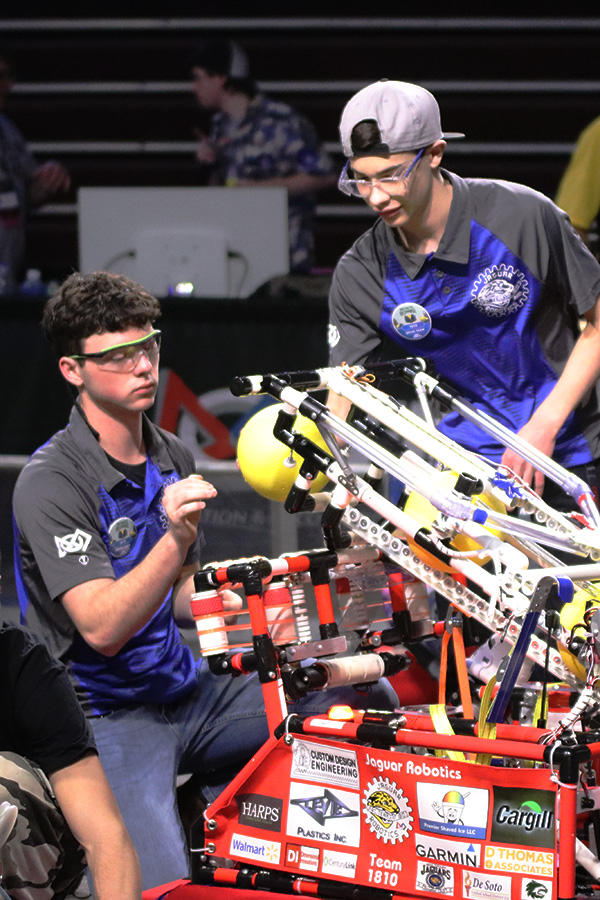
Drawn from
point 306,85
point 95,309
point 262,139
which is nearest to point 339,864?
point 95,309

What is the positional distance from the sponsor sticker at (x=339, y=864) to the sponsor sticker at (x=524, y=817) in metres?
0.32

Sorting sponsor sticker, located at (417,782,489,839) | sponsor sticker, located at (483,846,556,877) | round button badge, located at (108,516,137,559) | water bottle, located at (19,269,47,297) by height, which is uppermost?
round button badge, located at (108,516,137,559)

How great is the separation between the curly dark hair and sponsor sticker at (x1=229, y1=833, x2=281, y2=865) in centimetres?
130

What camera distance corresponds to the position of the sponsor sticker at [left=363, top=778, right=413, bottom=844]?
99.8 inches

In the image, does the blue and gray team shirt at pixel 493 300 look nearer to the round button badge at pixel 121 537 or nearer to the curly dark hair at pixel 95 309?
the curly dark hair at pixel 95 309

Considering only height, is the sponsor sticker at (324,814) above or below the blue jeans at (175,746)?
above

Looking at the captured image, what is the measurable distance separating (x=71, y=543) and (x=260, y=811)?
783 millimetres

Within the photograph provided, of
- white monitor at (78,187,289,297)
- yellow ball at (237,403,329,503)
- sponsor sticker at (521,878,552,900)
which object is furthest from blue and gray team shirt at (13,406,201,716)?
white monitor at (78,187,289,297)

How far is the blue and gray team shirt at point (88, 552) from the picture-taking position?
3.09m

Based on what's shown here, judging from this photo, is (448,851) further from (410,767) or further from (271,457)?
(271,457)

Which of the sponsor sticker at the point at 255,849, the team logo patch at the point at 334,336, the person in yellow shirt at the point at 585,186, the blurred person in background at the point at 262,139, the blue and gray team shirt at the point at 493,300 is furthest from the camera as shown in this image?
the blurred person in background at the point at 262,139

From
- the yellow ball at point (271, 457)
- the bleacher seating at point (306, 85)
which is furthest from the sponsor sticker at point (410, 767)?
the bleacher seating at point (306, 85)

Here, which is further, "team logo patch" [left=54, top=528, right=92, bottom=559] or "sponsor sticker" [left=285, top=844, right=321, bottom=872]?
"team logo patch" [left=54, top=528, right=92, bottom=559]

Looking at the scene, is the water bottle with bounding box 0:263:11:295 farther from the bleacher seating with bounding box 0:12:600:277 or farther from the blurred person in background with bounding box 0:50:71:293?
the bleacher seating with bounding box 0:12:600:277
